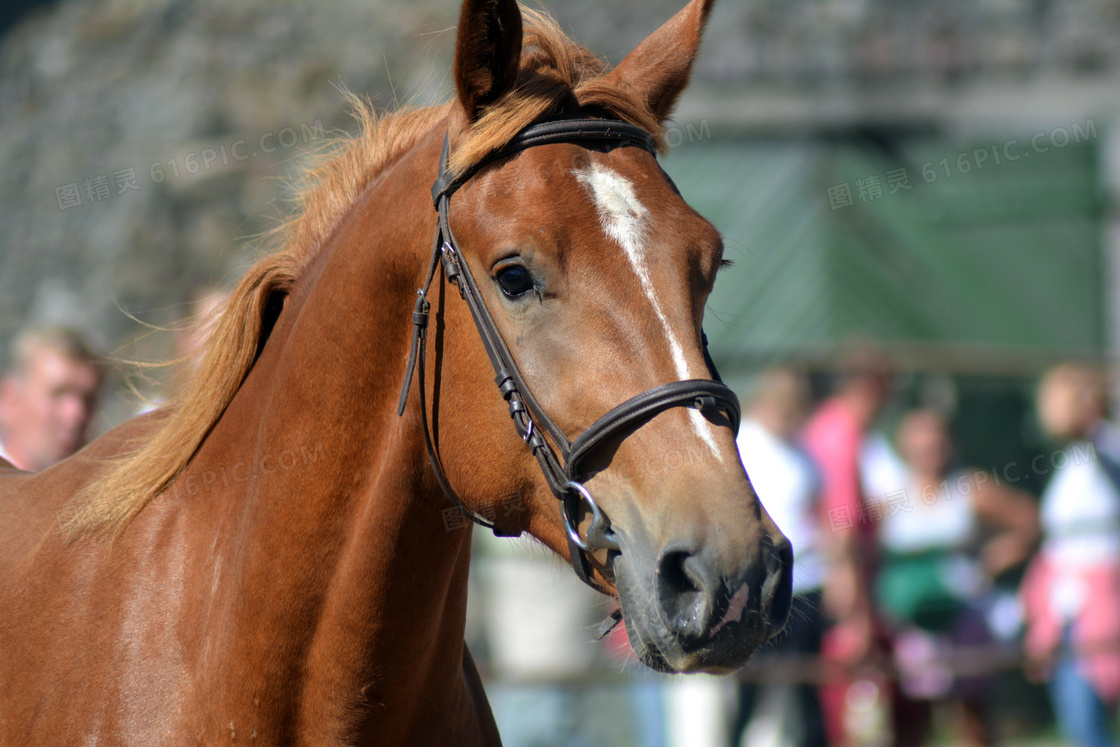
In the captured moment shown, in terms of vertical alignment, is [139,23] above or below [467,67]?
below

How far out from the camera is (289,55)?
9477mm

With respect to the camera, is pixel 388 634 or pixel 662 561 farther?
pixel 388 634

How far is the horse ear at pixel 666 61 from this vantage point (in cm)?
237

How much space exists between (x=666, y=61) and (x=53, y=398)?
302 centimetres

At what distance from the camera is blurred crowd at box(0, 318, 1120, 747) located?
5703 millimetres

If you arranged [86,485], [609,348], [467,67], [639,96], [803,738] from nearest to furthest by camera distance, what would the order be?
[609,348] < [467,67] < [639,96] < [86,485] < [803,738]

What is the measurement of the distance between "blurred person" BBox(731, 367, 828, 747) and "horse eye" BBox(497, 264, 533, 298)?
13.0 ft

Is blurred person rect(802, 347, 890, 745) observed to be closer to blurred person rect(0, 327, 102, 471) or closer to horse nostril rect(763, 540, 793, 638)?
blurred person rect(0, 327, 102, 471)

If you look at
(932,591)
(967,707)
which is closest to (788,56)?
(932,591)

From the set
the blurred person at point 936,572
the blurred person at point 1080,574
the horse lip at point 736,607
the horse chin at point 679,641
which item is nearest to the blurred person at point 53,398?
the horse chin at point 679,641

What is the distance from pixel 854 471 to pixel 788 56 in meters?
4.95

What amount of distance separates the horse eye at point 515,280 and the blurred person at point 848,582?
13.8 feet

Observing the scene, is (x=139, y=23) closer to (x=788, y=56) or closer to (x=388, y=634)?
(x=788, y=56)

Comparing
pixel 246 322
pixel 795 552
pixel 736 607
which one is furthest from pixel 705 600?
pixel 795 552
